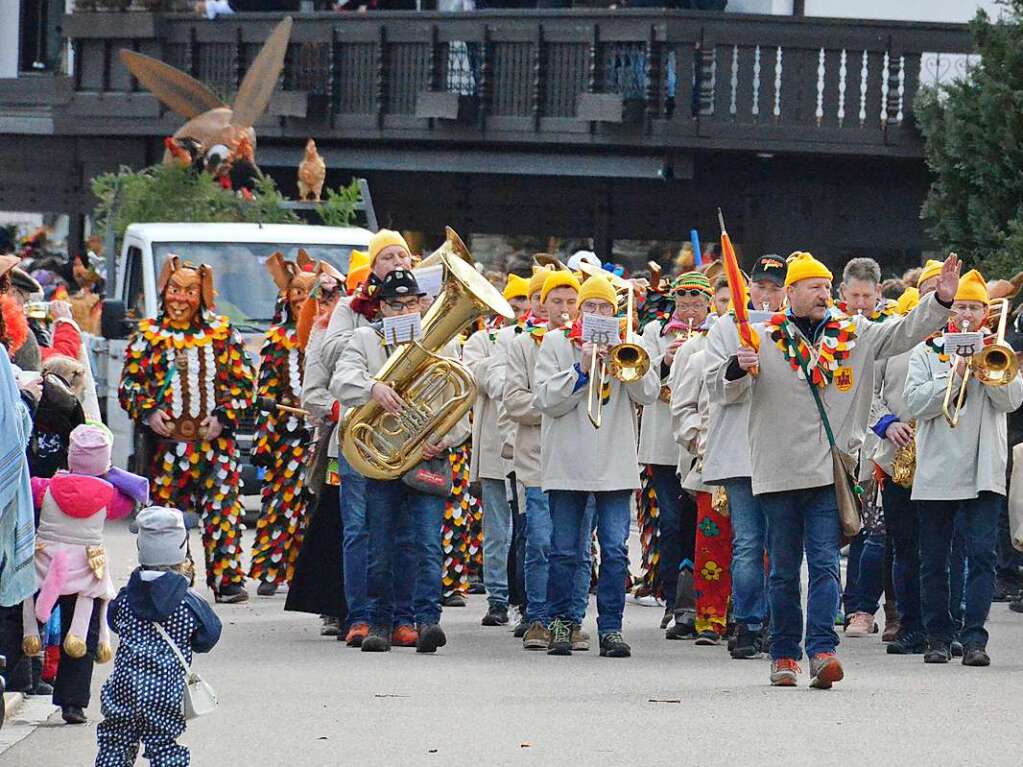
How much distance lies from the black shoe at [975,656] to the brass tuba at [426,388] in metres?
2.51

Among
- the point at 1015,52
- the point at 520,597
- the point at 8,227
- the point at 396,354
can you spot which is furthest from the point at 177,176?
the point at 8,227

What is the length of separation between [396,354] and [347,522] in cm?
96

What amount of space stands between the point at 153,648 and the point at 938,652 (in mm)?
4797

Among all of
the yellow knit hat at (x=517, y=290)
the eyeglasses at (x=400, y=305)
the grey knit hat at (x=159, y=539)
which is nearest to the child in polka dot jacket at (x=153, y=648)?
the grey knit hat at (x=159, y=539)

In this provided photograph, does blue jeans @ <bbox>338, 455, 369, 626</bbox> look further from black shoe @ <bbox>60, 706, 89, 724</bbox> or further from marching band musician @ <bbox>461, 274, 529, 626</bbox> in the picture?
black shoe @ <bbox>60, 706, 89, 724</bbox>

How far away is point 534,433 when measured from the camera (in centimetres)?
1246

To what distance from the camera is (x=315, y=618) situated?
13.5 meters

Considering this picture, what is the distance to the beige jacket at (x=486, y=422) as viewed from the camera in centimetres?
1311

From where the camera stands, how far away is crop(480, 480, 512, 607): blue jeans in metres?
13.3

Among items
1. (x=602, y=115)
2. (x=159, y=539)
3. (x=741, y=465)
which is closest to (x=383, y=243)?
Result: (x=741, y=465)

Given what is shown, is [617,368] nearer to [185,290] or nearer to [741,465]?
[741,465]

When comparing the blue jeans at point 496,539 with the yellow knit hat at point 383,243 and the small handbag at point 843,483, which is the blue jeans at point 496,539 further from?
the small handbag at point 843,483

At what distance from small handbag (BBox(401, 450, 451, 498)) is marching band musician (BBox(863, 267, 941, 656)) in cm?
216

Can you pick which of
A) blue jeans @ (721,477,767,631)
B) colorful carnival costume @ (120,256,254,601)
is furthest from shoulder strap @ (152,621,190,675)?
colorful carnival costume @ (120,256,254,601)
